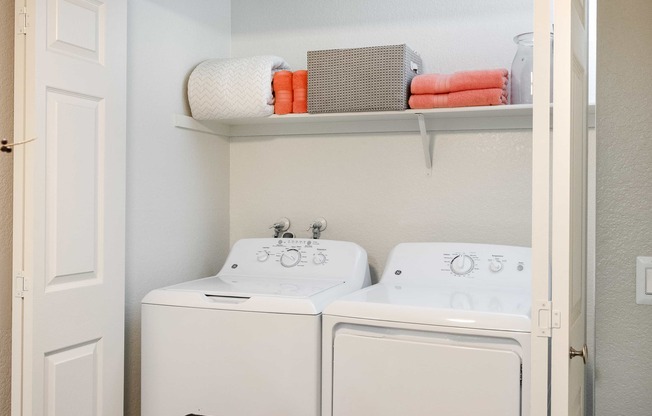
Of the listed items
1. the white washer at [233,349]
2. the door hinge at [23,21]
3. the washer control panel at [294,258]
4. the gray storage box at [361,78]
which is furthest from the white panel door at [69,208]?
the gray storage box at [361,78]

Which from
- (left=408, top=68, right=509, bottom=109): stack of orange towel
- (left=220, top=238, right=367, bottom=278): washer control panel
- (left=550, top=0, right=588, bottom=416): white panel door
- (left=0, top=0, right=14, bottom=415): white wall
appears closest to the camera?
(left=550, top=0, right=588, bottom=416): white panel door

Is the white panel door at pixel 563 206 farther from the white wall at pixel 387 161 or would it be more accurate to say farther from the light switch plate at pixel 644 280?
the white wall at pixel 387 161

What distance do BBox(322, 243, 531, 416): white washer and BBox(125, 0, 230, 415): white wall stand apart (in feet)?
2.71

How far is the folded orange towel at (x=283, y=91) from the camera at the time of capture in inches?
107

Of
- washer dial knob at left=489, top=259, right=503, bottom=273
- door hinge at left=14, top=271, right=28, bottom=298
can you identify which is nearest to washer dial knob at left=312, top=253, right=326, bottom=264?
washer dial knob at left=489, top=259, right=503, bottom=273

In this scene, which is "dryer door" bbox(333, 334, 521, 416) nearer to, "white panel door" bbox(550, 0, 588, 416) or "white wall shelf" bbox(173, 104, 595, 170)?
"white panel door" bbox(550, 0, 588, 416)

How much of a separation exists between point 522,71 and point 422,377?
3.91 ft

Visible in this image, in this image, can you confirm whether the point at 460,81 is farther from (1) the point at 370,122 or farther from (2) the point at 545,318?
(2) the point at 545,318

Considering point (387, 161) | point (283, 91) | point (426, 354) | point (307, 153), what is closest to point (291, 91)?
point (283, 91)

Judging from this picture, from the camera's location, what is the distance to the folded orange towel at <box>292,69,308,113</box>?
2.71m

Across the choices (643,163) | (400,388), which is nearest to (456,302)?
(400,388)

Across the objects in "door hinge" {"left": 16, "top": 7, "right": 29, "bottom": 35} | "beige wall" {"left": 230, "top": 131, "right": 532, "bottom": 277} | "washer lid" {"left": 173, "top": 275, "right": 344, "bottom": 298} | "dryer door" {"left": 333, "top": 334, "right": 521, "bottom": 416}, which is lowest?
"dryer door" {"left": 333, "top": 334, "right": 521, "bottom": 416}

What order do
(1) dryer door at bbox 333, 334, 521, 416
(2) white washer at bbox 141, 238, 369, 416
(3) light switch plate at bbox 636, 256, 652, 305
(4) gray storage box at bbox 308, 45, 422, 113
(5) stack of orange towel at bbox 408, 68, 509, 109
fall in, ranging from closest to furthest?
(3) light switch plate at bbox 636, 256, 652, 305, (1) dryer door at bbox 333, 334, 521, 416, (2) white washer at bbox 141, 238, 369, 416, (5) stack of orange towel at bbox 408, 68, 509, 109, (4) gray storage box at bbox 308, 45, 422, 113

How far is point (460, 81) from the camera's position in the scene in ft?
8.05
